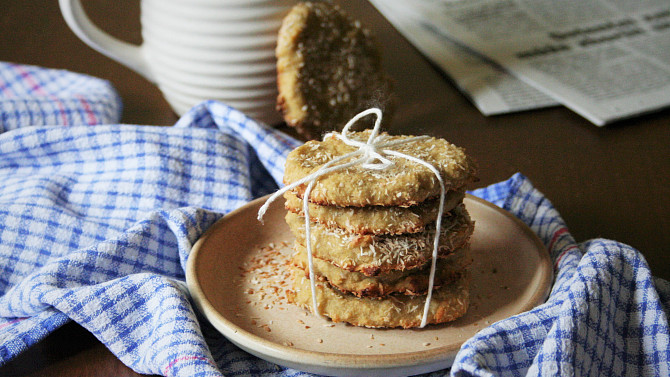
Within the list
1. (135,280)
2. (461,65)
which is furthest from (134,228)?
(461,65)

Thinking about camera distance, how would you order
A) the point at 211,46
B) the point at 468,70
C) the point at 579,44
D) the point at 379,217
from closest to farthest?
the point at 379,217, the point at 211,46, the point at 468,70, the point at 579,44

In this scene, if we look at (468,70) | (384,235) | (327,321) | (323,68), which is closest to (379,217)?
(384,235)

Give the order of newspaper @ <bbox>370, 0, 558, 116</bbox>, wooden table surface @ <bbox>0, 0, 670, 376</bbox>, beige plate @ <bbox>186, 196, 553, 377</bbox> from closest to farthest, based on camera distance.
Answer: beige plate @ <bbox>186, 196, 553, 377</bbox> → wooden table surface @ <bbox>0, 0, 670, 376</bbox> → newspaper @ <bbox>370, 0, 558, 116</bbox>

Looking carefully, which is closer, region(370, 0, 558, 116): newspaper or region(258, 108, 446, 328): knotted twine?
region(258, 108, 446, 328): knotted twine

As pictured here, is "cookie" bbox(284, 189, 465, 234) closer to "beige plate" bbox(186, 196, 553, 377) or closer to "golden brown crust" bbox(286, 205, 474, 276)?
"golden brown crust" bbox(286, 205, 474, 276)

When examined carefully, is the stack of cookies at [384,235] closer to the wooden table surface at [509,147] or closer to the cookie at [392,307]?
the cookie at [392,307]

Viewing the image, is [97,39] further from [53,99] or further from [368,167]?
[368,167]

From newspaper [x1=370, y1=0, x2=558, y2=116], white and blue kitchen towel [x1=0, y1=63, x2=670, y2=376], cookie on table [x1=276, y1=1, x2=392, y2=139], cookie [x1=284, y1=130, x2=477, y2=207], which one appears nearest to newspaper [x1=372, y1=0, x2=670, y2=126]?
newspaper [x1=370, y1=0, x2=558, y2=116]
